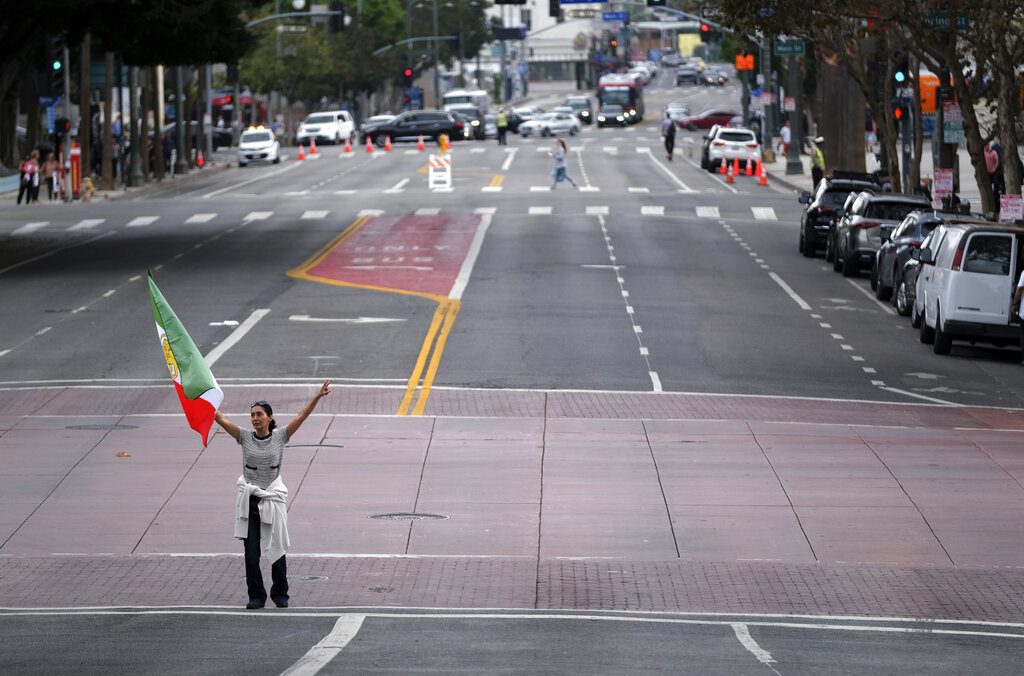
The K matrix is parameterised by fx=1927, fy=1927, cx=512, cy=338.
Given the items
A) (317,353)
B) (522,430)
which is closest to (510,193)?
(317,353)

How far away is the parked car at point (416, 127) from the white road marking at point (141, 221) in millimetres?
43873

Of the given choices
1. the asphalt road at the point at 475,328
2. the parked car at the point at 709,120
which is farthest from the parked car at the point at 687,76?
the asphalt road at the point at 475,328

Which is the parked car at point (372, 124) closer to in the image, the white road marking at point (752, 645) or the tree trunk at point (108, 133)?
the tree trunk at point (108, 133)

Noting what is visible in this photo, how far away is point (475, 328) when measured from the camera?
29875mm

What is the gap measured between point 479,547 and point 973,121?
2253 cm

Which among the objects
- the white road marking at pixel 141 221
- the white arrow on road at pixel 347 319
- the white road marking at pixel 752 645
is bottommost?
the white road marking at pixel 141 221

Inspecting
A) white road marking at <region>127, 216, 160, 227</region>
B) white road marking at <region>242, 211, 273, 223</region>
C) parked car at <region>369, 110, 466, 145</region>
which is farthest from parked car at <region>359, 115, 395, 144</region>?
white road marking at <region>127, 216, 160, 227</region>

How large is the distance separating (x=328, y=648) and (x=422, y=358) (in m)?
15.7

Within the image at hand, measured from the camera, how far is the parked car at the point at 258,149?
274 feet

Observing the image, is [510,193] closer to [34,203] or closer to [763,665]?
[34,203]

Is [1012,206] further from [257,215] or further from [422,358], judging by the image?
[257,215]

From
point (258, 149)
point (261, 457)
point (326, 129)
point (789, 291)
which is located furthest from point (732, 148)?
point (261, 457)

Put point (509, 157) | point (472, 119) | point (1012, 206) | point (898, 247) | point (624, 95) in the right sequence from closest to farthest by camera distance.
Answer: point (1012, 206), point (898, 247), point (509, 157), point (472, 119), point (624, 95)

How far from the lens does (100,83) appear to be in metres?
65.4
